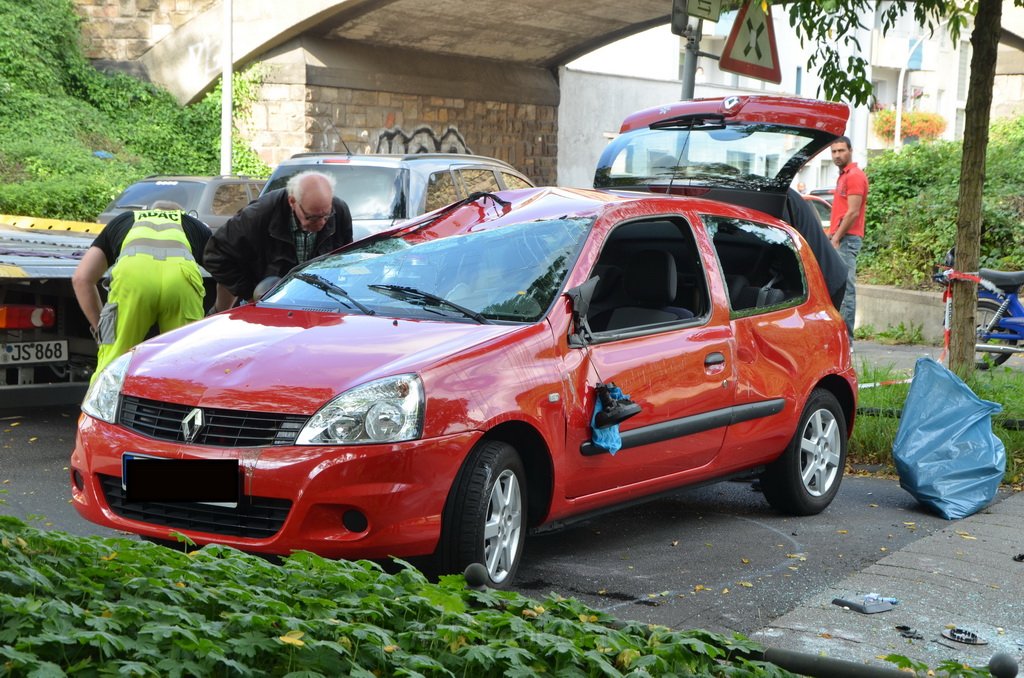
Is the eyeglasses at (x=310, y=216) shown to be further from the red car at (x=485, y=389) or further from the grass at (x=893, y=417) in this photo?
the grass at (x=893, y=417)

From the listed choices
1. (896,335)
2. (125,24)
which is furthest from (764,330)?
(125,24)

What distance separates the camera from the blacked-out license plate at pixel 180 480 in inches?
200

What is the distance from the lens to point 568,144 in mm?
36031

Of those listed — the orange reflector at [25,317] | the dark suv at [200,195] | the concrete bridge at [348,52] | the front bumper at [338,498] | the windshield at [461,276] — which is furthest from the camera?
the concrete bridge at [348,52]

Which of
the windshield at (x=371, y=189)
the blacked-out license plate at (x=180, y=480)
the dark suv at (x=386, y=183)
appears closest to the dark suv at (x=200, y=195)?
the dark suv at (x=386, y=183)

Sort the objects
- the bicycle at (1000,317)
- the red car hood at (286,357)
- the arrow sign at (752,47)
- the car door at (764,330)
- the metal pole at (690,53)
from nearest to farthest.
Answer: the red car hood at (286,357), the car door at (764,330), the arrow sign at (752,47), the metal pole at (690,53), the bicycle at (1000,317)

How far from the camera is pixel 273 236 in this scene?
799 centimetres

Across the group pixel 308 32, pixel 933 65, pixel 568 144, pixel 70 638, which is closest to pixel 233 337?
pixel 70 638

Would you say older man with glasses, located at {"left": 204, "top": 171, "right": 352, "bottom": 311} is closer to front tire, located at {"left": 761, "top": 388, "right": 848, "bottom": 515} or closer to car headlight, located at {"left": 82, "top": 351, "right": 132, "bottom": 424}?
car headlight, located at {"left": 82, "top": 351, "right": 132, "bottom": 424}

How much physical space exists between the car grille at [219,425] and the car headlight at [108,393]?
12cm

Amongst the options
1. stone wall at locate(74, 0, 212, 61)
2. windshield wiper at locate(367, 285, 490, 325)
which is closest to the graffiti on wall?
stone wall at locate(74, 0, 212, 61)

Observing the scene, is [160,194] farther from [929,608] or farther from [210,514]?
[929,608]

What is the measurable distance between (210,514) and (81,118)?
849 inches

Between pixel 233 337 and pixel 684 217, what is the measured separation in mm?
2274
